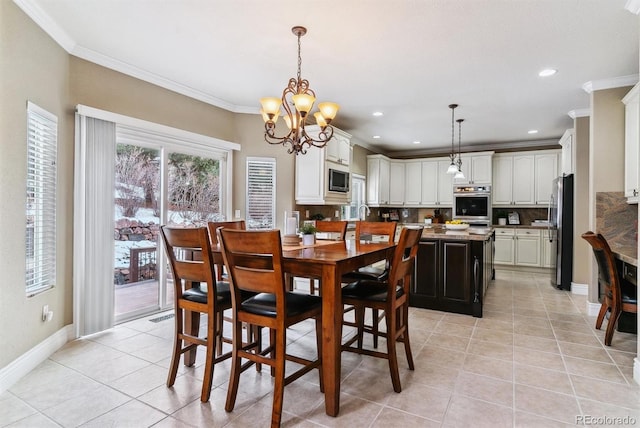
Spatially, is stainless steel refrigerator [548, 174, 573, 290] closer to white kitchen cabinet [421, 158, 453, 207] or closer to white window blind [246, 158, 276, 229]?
white kitchen cabinet [421, 158, 453, 207]

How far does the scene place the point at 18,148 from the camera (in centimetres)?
239

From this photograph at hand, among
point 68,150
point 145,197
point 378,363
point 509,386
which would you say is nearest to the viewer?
point 509,386

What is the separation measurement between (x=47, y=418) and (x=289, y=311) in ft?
4.80

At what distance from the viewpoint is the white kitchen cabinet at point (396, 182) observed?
304 inches

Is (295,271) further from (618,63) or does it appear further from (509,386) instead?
(618,63)

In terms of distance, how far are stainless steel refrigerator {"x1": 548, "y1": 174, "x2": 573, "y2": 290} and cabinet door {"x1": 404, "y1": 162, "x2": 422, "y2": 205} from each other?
9.32 feet

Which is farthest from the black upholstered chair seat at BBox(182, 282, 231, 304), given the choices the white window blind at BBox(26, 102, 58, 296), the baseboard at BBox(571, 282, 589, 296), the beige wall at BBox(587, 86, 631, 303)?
the baseboard at BBox(571, 282, 589, 296)

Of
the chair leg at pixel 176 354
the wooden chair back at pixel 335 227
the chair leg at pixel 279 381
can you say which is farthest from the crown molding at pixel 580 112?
Answer: the chair leg at pixel 176 354

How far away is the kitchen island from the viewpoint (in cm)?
381

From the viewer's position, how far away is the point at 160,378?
2.38 metres

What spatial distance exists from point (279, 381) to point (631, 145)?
3.89m

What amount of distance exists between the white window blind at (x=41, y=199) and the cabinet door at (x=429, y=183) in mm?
6543

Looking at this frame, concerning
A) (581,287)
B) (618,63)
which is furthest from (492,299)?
(618,63)

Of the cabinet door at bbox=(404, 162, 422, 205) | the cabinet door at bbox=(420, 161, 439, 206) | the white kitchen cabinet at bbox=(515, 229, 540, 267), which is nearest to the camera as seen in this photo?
the white kitchen cabinet at bbox=(515, 229, 540, 267)
